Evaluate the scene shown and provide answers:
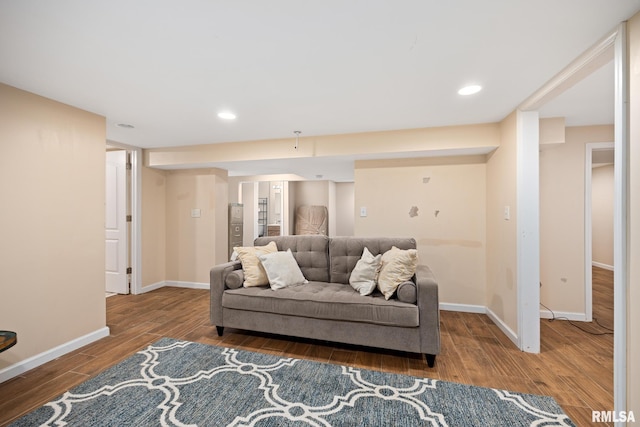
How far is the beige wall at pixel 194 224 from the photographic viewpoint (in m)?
4.43

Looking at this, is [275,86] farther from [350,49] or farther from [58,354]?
[58,354]

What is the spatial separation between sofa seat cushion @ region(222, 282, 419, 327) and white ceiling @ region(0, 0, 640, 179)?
1.73 meters

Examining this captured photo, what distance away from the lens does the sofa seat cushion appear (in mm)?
2264

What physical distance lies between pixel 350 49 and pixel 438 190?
243 centimetres

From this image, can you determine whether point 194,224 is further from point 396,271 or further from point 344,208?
point 344,208

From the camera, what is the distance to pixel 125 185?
13.4 feet

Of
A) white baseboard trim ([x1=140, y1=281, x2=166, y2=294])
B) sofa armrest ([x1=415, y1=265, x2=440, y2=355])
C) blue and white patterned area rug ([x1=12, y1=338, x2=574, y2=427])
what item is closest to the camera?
blue and white patterned area rug ([x1=12, y1=338, x2=574, y2=427])

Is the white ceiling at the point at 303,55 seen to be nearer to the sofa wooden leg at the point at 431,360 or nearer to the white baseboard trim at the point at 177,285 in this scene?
the sofa wooden leg at the point at 431,360

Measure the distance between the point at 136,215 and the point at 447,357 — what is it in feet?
14.4

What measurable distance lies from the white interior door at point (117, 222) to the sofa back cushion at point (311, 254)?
2.63 m

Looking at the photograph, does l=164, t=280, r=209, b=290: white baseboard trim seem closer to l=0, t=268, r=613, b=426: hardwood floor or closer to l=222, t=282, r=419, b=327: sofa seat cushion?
l=0, t=268, r=613, b=426: hardwood floor

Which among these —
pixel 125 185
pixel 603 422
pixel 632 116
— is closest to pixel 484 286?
pixel 603 422

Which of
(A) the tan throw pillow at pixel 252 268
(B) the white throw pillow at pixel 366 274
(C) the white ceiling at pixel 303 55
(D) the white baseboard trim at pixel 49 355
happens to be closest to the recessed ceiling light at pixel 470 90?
(C) the white ceiling at pixel 303 55

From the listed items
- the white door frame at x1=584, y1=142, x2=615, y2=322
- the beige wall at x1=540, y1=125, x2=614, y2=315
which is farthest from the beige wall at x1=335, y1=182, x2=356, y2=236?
the white door frame at x1=584, y1=142, x2=615, y2=322
